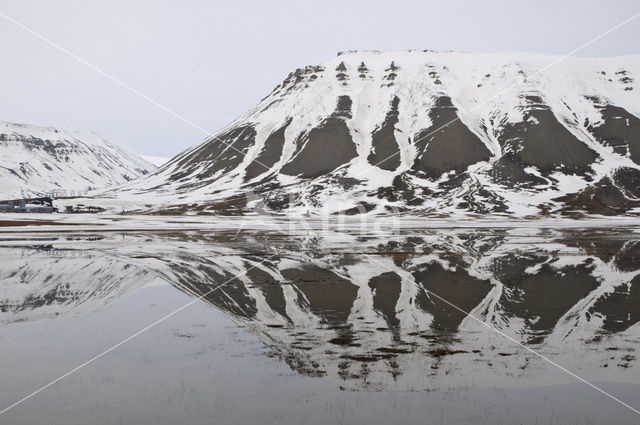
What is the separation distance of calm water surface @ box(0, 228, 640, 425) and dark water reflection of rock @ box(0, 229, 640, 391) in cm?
9

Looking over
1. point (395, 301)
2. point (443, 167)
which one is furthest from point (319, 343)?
point (443, 167)

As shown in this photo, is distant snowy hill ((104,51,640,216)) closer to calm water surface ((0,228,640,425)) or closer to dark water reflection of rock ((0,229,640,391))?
dark water reflection of rock ((0,229,640,391))

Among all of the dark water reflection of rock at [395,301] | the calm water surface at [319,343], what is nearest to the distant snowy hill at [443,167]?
the dark water reflection of rock at [395,301]

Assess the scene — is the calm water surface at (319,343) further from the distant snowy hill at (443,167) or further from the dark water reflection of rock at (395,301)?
the distant snowy hill at (443,167)

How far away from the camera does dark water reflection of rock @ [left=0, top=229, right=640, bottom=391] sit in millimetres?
13875

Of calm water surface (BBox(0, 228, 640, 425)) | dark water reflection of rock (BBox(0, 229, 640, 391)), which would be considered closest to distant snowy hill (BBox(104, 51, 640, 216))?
dark water reflection of rock (BBox(0, 229, 640, 391))

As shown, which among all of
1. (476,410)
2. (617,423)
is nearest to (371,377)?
(476,410)

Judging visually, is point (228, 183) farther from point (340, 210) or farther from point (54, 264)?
point (54, 264)

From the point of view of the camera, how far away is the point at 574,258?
38219 mm

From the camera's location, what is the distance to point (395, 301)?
22.5m

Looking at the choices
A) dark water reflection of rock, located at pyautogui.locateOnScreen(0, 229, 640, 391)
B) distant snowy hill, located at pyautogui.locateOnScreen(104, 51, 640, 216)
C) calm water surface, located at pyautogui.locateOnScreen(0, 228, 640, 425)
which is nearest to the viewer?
calm water surface, located at pyautogui.locateOnScreen(0, 228, 640, 425)

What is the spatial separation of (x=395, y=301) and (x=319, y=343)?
7.31 metres

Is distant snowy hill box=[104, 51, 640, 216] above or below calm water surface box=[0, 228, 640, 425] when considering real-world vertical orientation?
above

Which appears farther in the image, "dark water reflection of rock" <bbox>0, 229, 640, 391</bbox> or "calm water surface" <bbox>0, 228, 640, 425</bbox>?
"dark water reflection of rock" <bbox>0, 229, 640, 391</bbox>
